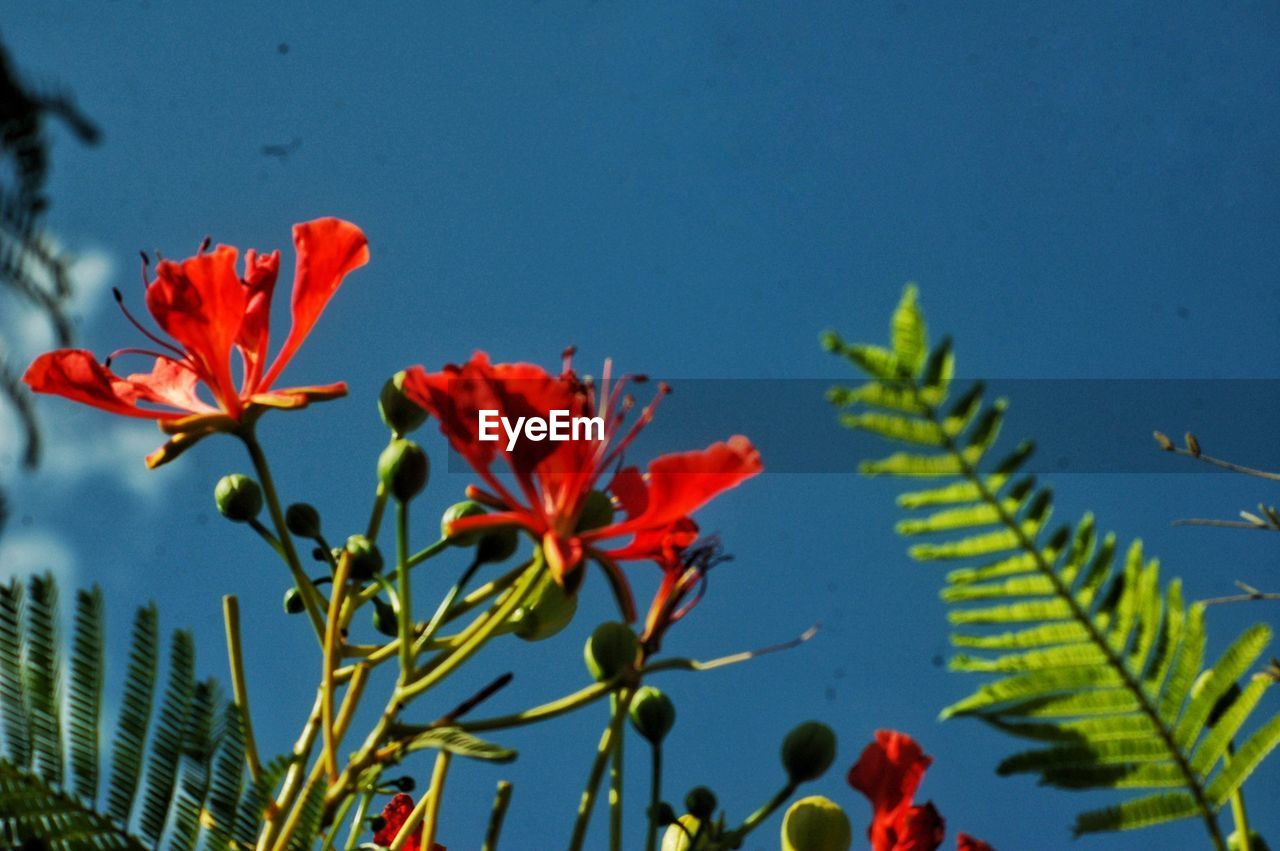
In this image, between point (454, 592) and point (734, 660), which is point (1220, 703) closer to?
point (734, 660)

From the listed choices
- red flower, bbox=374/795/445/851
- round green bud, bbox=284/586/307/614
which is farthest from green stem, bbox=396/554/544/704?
red flower, bbox=374/795/445/851

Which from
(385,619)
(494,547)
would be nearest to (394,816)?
(385,619)

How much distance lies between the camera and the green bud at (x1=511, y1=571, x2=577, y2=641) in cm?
127

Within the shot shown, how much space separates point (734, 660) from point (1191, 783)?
1.61 ft

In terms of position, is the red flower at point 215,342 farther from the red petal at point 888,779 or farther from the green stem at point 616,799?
the red petal at point 888,779

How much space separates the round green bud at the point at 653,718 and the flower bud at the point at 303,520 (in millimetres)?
388

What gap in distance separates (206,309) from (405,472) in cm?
33

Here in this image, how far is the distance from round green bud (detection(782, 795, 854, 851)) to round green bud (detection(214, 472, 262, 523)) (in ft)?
2.21

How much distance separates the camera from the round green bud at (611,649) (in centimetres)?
128

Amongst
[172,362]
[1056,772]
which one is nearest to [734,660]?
[1056,772]

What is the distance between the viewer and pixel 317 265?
1557 millimetres

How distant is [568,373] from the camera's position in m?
1.41

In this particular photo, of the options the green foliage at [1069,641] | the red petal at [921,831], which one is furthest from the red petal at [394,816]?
the green foliage at [1069,641]

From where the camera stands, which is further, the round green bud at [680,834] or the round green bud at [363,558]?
the round green bud at [680,834]
